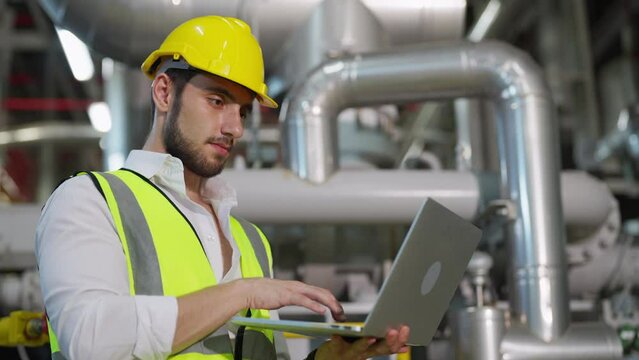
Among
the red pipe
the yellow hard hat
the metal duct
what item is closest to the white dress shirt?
the yellow hard hat

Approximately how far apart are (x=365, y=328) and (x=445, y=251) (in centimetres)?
25

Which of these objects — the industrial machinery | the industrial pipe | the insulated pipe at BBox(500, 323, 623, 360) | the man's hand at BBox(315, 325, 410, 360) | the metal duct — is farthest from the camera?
the industrial pipe

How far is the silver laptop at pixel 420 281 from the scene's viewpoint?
1.17m

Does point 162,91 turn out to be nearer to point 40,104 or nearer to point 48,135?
point 48,135

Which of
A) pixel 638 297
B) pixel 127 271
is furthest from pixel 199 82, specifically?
pixel 638 297

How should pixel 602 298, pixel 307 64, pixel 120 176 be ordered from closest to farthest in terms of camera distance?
pixel 120 176
pixel 307 64
pixel 602 298

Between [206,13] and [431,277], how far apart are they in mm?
2355

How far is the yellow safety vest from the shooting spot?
1.29 metres

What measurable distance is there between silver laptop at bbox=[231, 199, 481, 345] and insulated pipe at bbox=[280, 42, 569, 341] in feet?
4.62

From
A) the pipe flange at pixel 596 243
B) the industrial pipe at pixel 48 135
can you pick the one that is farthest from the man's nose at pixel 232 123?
the industrial pipe at pixel 48 135

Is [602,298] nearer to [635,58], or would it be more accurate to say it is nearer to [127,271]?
[127,271]

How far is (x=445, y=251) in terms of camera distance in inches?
52.4

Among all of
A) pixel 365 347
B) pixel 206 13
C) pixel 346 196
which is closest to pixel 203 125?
pixel 365 347

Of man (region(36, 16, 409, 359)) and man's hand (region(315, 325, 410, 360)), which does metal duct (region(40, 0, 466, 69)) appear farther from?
man's hand (region(315, 325, 410, 360))
